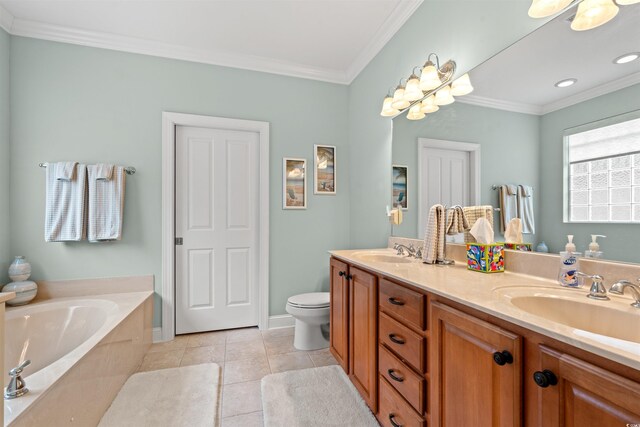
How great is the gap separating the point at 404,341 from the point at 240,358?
5.01 feet

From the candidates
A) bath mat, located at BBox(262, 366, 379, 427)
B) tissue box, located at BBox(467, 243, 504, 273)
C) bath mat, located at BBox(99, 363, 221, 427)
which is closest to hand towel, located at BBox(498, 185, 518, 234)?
tissue box, located at BBox(467, 243, 504, 273)

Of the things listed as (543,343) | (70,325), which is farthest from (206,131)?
(543,343)

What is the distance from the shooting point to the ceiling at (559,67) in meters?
0.96

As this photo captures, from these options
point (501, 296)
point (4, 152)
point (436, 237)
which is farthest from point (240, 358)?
point (4, 152)

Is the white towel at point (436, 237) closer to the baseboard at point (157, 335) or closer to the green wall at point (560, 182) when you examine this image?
the green wall at point (560, 182)

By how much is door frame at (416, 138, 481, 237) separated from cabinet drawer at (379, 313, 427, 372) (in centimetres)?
83

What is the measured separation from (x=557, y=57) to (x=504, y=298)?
3.38ft

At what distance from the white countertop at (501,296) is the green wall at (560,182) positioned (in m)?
0.19

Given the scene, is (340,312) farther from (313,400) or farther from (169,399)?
(169,399)

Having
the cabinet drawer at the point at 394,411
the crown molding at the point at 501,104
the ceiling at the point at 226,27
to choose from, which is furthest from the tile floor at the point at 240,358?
the ceiling at the point at 226,27

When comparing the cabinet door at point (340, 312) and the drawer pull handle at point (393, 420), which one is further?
the cabinet door at point (340, 312)

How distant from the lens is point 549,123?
122cm

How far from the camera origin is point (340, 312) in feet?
6.28

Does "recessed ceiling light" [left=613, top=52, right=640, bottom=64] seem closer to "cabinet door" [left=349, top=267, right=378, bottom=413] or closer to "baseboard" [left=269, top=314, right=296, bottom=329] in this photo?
"cabinet door" [left=349, top=267, right=378, bottom=413]
